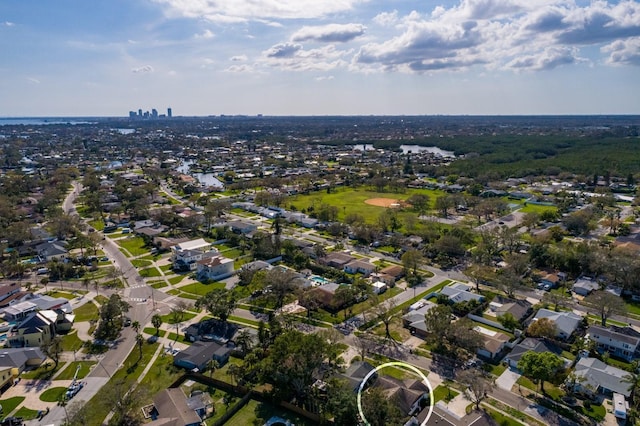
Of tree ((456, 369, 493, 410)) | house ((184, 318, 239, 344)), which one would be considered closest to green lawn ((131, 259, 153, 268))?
house ((184, 318, 239, 344))

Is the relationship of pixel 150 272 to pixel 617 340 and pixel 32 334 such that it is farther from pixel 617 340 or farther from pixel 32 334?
pixel 617 340

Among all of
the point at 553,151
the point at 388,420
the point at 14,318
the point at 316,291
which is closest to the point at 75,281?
the point at 14,318

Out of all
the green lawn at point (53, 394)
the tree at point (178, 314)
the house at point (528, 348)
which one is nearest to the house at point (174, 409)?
the green lawn at point (53, 394)

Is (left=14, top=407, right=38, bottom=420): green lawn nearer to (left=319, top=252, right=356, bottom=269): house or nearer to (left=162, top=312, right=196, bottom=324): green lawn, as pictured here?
(left=162, top=312, right=196, bottom=324): green lawn

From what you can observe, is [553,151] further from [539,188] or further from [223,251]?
[223,251]

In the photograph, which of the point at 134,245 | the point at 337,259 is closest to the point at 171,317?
the point at 337,259

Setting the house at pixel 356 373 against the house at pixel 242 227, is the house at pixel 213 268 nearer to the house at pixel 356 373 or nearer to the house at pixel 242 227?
the house at pixel 242 227
